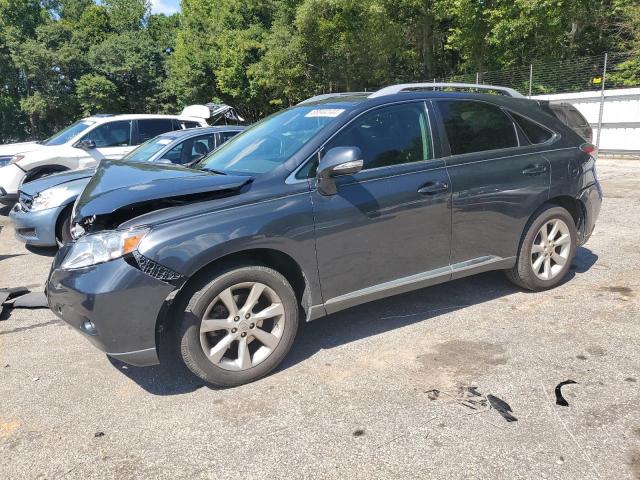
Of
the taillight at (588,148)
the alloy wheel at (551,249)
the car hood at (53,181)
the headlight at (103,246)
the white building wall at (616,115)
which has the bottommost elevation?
the white building wall at (616,115)

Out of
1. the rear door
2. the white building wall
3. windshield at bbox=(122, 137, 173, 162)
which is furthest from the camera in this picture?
the white building wall

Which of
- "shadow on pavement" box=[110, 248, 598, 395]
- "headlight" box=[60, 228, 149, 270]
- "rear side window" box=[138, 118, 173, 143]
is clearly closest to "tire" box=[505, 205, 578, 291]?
"shadow on pavement" box=[110, 248, 598, 395]

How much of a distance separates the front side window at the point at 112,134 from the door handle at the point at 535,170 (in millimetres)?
7739

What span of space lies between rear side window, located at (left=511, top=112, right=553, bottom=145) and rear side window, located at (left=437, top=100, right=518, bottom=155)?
0.35 feet

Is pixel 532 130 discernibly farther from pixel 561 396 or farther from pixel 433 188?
pixel 561 396

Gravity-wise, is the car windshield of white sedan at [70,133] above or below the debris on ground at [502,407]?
above

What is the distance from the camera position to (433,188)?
3.83 meters

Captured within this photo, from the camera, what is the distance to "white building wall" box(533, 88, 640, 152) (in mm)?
15562

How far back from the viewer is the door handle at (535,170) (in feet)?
14.2

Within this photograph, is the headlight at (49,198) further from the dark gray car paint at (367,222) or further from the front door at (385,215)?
the front door at (385,215)

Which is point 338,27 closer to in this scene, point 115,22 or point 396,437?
point 396,437

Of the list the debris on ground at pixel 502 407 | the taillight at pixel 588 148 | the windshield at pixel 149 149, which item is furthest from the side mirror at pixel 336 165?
the windshield at pixel 149 149

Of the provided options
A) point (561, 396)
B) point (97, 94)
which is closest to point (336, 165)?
point (561, 396)

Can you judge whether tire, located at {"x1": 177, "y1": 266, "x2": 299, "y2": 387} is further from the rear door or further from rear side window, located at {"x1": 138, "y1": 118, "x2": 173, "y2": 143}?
rear side window, located at {"x1": 138, "y1": 118, "x2": 173, "y2": 143}
